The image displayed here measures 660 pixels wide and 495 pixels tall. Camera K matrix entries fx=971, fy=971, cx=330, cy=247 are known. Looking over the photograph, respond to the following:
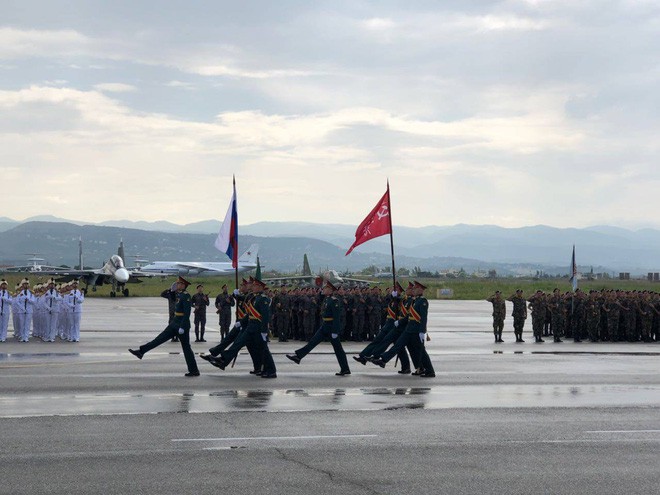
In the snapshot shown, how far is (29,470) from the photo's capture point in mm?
8695

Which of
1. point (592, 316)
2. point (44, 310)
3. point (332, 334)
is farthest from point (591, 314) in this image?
point (44, 310)

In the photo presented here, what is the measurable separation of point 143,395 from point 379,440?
468 centimetres

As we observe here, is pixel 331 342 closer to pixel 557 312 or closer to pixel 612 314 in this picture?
pixel 557 312

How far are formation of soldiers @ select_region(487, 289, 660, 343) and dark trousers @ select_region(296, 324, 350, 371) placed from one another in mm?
10116

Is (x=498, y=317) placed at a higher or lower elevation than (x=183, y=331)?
lower

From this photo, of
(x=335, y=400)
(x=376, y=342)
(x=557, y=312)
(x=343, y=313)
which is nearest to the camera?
(x=335, y=400)

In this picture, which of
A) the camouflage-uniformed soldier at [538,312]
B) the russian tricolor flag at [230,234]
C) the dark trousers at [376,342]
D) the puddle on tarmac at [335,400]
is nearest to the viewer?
the puddle on tarmac at [335,400]

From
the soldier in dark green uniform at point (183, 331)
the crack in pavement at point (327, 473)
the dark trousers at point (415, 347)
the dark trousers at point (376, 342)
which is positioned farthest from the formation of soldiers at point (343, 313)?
the crack in pavement at point (327, 473)

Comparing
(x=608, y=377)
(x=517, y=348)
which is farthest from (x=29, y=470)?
(x=517, y=348)

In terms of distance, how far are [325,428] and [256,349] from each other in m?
5.68

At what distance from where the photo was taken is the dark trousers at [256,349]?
651 inches

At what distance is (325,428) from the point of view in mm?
11211

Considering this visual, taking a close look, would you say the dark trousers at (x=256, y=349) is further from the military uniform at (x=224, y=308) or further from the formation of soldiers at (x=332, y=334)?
the military uniform at (x=224, y=308)

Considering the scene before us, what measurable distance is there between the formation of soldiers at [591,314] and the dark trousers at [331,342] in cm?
1012
